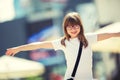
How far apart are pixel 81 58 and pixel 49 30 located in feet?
1.03

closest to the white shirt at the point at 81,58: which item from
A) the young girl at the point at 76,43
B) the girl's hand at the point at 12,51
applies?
the young girl at the point at 76,43

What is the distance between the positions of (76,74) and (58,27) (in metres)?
0.37

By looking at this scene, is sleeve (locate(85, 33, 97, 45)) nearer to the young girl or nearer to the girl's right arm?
the young girl

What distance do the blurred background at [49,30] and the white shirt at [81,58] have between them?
0.04m

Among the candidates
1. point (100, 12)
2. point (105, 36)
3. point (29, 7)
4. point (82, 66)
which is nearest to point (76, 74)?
point (82, 66)

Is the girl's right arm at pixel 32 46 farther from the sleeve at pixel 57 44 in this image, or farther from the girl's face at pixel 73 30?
the girl's face at pixel 73 30

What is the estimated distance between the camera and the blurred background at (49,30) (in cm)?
186

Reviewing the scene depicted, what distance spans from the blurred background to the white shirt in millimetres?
37

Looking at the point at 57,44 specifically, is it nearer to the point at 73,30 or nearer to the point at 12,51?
the point at 73,30

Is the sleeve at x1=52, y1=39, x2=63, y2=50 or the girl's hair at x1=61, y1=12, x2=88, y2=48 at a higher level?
the girl's hair at x1=61, y1=12, x2=88, y2=48

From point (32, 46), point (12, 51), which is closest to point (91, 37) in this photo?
point (32, 46)

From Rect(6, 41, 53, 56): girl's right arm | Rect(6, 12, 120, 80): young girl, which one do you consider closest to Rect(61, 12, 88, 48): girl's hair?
Rect(6, 12, 120, 80): young girl

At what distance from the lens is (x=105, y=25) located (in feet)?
6.09

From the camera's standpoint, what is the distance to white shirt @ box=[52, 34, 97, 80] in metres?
1.84
